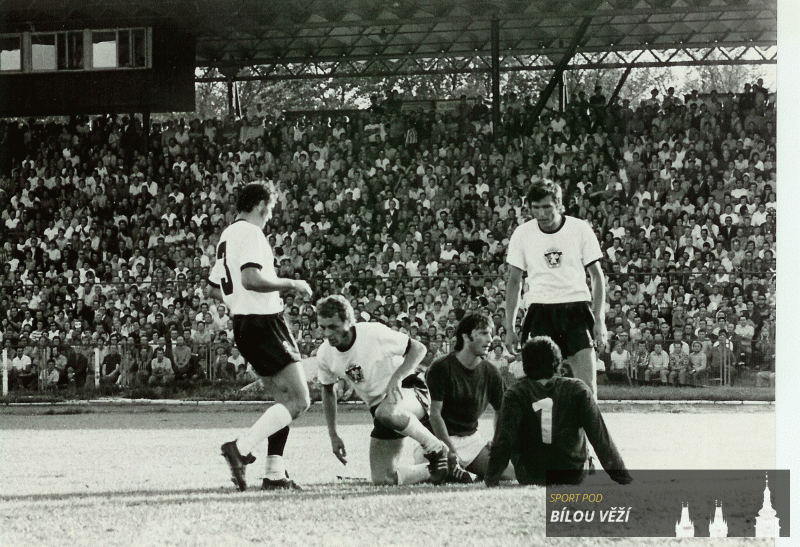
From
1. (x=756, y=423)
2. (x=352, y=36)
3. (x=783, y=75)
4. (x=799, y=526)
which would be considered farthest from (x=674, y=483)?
(x=352, y=36)

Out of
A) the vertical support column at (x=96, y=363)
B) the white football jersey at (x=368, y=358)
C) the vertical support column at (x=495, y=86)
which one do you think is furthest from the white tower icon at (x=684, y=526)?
the vertical support column at (x=495, y=86)

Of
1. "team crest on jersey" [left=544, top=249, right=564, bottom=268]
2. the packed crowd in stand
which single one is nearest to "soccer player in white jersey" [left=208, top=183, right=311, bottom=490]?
"team crest on jersey" [left=544, top=249, right=564, bottom=268]

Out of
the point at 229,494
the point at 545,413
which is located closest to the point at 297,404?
the point at 229,494

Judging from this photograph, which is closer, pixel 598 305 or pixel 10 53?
pixel 598 305

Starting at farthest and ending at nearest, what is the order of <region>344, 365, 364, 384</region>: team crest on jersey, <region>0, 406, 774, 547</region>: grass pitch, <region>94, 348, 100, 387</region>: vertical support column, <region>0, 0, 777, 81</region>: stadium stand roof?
<region>0, 0, 777, 81</region>: stadium stand roof, <region>94, 348, 100, 387</region>: vertical support column, <region>344, 365, 364, 384</region>: team crest on jersey, <region>0, 406, 774, 547</region>: grass pitch

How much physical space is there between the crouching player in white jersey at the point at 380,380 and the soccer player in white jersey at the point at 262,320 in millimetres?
287

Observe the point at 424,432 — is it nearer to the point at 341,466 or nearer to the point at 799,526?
the point at 341,466

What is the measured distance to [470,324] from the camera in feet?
23.8

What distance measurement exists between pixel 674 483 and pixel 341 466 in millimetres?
2774

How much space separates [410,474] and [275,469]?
2.93 ft

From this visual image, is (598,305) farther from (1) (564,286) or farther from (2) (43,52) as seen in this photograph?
(2) (43,52)

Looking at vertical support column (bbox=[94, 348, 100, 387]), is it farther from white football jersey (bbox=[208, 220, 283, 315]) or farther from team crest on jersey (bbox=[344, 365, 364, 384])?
team crest on jersey (bbox=[344, 365, 364, 384])

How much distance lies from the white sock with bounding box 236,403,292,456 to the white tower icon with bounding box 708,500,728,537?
2.78 metres

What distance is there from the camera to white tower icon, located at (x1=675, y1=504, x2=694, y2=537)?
5301 millimetres
